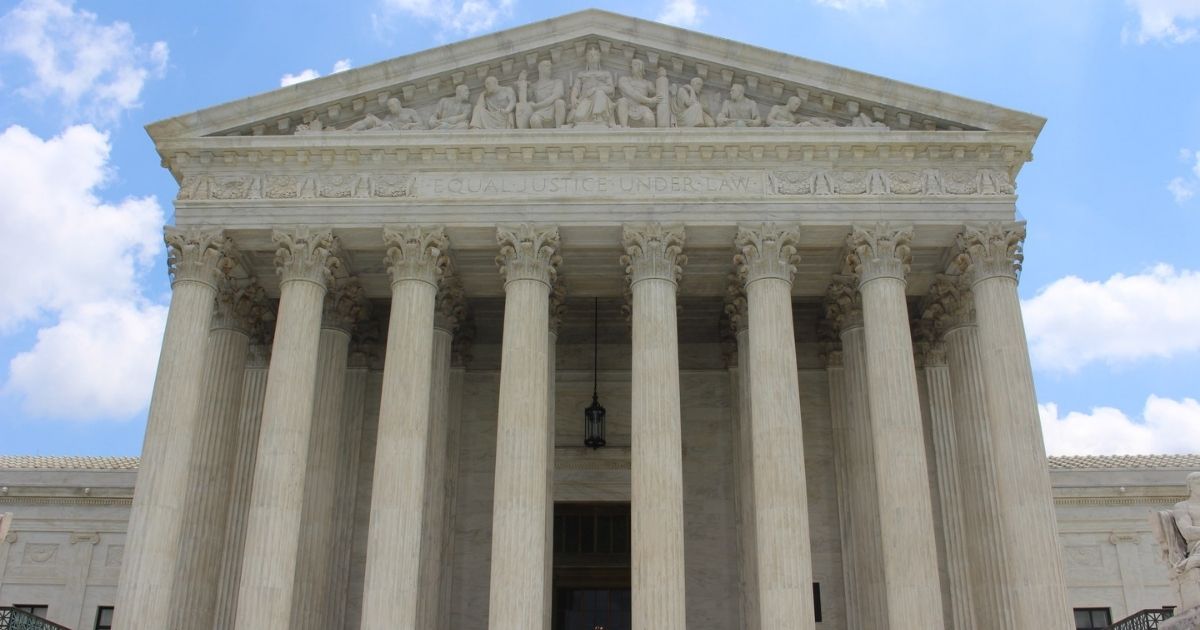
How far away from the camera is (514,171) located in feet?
84.4

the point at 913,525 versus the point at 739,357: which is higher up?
the point at 739,357

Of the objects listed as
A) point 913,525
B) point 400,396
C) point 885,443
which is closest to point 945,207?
point 885,443

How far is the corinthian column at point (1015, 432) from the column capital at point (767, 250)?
3716 mm

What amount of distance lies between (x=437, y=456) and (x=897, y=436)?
419 inches

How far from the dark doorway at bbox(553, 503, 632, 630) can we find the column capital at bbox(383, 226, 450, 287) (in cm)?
827

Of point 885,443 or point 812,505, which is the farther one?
point 812,505

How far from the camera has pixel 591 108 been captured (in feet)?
85.6

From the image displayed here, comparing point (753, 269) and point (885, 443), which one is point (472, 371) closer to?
point (753, 269)

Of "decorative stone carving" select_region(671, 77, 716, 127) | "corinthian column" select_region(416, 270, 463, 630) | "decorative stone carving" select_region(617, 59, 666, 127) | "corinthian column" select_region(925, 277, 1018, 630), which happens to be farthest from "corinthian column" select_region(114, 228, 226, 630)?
"corinthian column" select_region(925, 277, 1018, 630)

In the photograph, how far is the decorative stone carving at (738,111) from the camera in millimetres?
25922

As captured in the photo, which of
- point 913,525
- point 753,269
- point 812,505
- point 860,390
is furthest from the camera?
point 812,505

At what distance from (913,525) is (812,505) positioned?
6.95 meters

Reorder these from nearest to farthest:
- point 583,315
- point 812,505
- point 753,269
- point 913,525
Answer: point 913,525, point 753,269, point 812,505, point 583,315

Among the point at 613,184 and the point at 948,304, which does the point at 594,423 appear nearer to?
the point at 613,184
